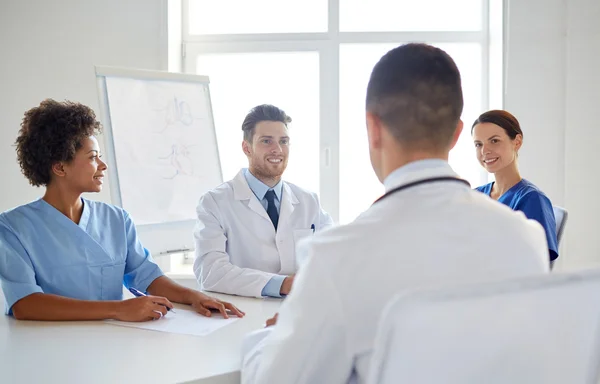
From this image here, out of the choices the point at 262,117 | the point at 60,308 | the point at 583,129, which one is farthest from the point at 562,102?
the point at 60,308

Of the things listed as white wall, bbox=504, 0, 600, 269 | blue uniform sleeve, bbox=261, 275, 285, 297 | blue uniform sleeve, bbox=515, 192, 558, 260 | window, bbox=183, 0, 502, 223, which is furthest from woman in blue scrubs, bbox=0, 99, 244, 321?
white wall, bbox=504, 0, 600, 269

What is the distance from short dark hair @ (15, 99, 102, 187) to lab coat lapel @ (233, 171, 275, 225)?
71cm

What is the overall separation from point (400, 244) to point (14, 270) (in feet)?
4.21

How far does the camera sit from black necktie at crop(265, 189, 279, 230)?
7.58 feet

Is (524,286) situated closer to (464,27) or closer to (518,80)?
(518,80)

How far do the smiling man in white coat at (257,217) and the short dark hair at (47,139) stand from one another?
0.61 meters

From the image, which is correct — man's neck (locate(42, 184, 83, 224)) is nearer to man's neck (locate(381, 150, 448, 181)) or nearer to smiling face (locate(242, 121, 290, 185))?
smiling face (locate(242, 121, 290, 185))

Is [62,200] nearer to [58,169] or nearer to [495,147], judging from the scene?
[58,169]

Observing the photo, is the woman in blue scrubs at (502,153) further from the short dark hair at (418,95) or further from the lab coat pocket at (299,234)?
the short dark hair at (418,95)

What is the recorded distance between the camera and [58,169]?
1769 millimetres

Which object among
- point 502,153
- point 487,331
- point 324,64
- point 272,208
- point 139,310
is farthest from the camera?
point 324,64

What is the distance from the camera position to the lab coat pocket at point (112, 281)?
1.78m

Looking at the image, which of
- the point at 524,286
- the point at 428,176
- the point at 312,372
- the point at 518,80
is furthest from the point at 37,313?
the point at 518,80

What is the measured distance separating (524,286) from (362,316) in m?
0.21
